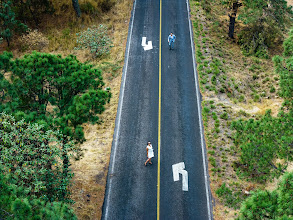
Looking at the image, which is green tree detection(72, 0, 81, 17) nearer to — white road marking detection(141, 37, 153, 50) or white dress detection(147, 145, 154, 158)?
white road marking detection(141, 37, 153, 50)

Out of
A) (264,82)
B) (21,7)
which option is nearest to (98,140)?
(264,82)

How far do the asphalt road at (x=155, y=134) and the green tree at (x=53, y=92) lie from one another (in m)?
4.42

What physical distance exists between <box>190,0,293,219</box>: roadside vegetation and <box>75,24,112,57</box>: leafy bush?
313 inches

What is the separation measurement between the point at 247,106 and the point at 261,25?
32.6 ft

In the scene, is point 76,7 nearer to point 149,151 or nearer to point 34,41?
point 34,41

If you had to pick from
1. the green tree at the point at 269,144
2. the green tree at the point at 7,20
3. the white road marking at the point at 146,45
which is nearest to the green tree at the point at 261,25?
the white road marking at the point at 146,45

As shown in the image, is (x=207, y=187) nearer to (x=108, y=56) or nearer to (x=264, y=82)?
(x=264, y=82)

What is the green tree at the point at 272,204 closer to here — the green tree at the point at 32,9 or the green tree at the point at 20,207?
the green tree at the point at 20,207

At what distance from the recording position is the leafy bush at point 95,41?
89.6 feet

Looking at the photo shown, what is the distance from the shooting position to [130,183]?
1702 cm

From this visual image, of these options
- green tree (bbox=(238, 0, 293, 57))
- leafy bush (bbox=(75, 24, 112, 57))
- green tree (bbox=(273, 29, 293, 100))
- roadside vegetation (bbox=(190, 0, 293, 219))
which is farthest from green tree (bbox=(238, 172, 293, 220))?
leafy bush (bbox=(75, 24, 112, 57))

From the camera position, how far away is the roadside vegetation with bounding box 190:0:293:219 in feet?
40.2

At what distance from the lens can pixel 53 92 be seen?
594 inches

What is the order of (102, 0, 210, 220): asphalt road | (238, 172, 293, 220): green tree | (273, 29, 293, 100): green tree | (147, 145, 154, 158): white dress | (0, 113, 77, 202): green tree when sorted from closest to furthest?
1. (238, 172, 293, 220): green tree
2. (0, 113, 77, 202): green tree
3. (273, 29, 293, 100): green tree
4. (102, 0, 210, 220): asphalt road
5. (147, 145, 154, 158): white dress
